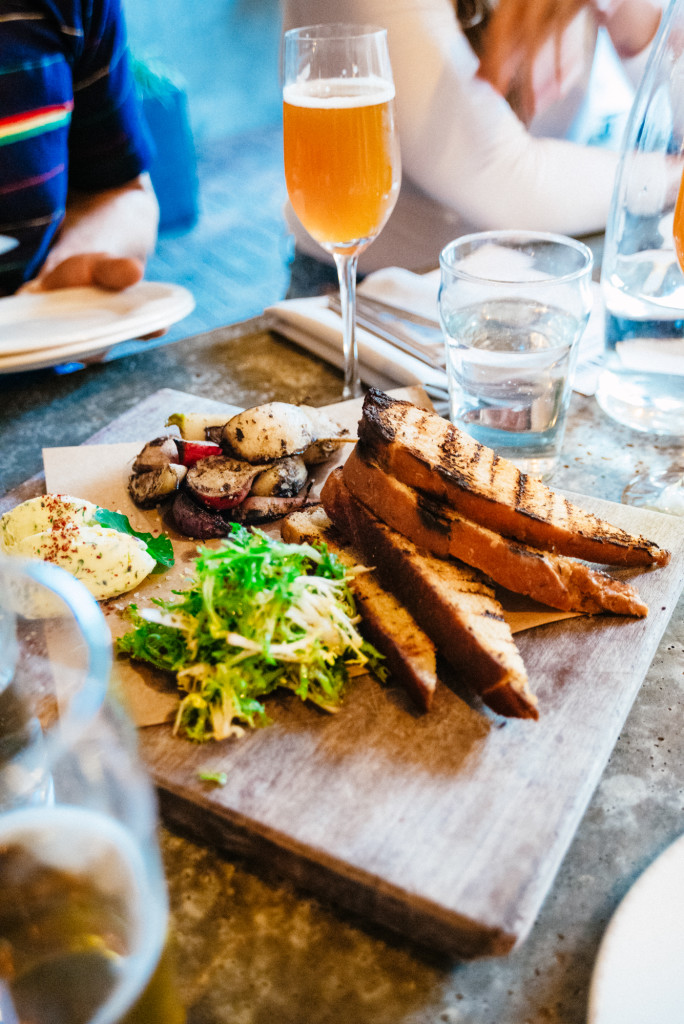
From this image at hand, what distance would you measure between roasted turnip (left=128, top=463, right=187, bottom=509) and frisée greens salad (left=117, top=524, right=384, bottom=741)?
29cm

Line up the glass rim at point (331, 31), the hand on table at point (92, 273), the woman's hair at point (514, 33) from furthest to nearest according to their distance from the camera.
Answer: the woman's hair at point (514, 33) < the hand on table at point (92, 273) < the glass rim at point (331, 31)

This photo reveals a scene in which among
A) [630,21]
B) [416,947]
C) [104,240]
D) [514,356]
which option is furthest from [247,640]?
[630,21]

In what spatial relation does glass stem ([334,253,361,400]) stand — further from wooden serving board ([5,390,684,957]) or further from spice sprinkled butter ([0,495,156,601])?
wooden serving board ([5,390,684,957])

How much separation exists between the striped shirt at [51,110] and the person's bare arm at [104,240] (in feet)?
0.24

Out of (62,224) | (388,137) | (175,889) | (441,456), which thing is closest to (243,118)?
(62,224)

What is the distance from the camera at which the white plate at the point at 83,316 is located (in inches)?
64.6

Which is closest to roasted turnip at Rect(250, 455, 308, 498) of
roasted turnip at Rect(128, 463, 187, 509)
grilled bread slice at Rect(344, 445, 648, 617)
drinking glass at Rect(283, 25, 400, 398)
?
roasted turnip at Rect(128, 463, 187, 509)

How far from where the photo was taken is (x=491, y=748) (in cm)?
92

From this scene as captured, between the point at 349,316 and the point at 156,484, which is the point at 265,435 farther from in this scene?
the point at 349,316

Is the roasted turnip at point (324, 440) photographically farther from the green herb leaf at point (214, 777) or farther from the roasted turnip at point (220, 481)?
the green herb leaf at point (214, 777)

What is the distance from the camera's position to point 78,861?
1.87 feet

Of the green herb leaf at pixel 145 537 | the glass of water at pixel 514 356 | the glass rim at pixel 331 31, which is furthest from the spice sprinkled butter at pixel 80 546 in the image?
the glass rim at pixel 331 31

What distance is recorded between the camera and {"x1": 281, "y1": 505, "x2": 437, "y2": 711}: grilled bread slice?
96 cm

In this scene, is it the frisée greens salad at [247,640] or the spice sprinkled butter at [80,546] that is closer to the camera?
the frisée greens salad at [247,640]
